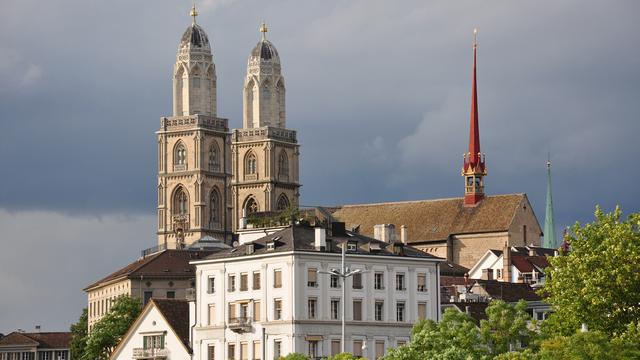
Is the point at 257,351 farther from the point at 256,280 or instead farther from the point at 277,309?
the point at 256,280

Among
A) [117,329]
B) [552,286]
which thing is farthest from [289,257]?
[117,329]

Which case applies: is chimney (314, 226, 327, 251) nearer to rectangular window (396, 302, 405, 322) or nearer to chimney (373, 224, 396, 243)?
rectangular window (396, 302, 405, 322)

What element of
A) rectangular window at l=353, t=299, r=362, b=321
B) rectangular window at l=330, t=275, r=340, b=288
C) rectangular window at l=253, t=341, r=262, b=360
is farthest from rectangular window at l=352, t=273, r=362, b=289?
rectangular window at l=253, t=341, r=262, b=360

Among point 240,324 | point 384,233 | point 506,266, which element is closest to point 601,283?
point 240,324

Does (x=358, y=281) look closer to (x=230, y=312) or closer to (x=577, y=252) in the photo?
(x=230, y=312)

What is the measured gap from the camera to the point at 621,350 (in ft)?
339

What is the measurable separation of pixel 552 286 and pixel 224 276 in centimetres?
2340

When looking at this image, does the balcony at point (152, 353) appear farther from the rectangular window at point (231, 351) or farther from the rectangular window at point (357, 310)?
the rectangular window at point (357, 310)

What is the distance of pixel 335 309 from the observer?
5128 inches

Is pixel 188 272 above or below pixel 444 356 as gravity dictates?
above

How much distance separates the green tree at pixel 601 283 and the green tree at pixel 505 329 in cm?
287

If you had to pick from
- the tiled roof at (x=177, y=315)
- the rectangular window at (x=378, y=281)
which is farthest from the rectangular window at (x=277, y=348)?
the tiled roof at (x=177, y=315)

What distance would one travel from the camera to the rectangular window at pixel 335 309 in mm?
130000

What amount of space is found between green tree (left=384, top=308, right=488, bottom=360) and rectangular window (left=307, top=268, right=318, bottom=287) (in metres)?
13.8
